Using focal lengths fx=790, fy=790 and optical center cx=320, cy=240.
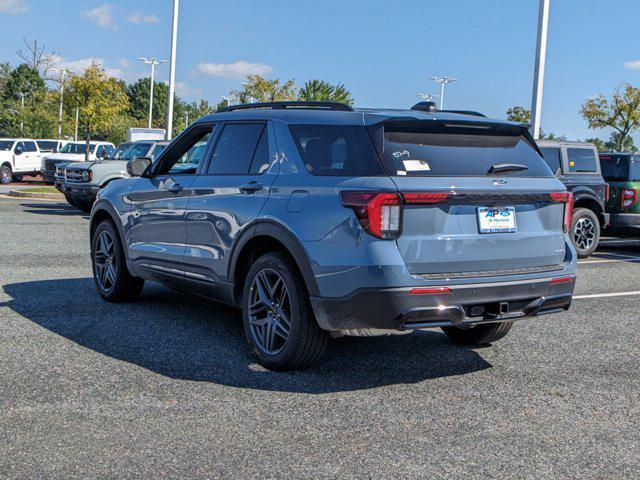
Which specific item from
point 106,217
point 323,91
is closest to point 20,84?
point 323,91

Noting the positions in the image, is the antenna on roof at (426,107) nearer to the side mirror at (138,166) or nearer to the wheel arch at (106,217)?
the side mirror at (138,166)

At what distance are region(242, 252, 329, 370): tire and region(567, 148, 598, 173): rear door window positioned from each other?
8908mm

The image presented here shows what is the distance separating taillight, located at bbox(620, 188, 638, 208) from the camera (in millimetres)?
13547

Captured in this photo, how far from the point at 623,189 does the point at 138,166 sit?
9611 mm

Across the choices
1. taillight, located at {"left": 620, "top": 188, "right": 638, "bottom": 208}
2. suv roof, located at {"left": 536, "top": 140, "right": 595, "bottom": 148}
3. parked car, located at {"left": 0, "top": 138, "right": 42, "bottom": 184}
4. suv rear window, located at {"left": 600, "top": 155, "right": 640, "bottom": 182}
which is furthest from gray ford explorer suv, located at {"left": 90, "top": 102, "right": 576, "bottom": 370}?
parked car, located at {"left": 0, "top": 138, "right": 42, "bottom": 184}

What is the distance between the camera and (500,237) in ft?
15.7

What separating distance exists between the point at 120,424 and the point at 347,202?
1733 millimetres

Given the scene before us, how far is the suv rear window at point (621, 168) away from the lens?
13.8 m

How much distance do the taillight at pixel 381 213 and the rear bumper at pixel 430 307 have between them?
0.33m

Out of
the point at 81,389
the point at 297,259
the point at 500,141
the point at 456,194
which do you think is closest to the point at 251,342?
the point at 297,259

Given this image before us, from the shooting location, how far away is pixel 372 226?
4.47m

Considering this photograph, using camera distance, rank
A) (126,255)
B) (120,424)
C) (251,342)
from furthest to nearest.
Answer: (126,255)
(251,342)
(120,424)

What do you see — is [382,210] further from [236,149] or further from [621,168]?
[621,168]

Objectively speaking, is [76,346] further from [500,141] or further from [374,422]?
[500,141]
